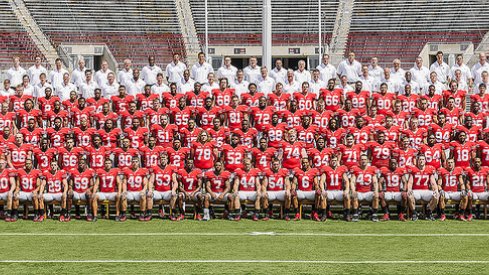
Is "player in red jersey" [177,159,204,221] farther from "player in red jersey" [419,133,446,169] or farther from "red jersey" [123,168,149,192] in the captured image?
"player in red jersey" [419,133,446,169]

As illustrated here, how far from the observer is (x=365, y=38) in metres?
29.2

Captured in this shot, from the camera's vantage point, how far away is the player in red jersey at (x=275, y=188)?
12.5 metres

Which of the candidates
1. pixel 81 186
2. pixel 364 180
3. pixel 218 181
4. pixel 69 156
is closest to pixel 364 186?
pixel 364 180

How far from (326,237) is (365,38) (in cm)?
1908

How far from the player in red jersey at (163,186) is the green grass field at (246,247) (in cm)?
34

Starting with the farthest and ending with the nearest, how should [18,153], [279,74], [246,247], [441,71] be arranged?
[441,71]
[279,74]
[18,153]
[246,247]

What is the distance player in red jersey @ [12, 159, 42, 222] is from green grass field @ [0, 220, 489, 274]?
0.31 metres

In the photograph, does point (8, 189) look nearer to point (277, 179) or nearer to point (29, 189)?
point (29, 189)

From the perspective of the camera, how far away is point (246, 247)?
10.1 m

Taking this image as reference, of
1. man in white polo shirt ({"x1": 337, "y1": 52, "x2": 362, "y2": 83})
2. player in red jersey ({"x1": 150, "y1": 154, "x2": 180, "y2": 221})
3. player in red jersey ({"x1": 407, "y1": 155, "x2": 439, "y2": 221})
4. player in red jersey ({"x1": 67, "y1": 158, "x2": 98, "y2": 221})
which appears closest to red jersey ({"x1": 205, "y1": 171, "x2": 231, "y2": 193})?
player in red jersey ({"x1": 150, "y1": 154, "x2": 180, "y2": 221})

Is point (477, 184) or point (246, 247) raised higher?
point (477, 184)

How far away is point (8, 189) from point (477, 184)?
22.5ft

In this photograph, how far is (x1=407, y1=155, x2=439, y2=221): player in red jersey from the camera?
12.4 metres

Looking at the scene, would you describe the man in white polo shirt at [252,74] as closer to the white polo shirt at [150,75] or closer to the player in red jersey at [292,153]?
the white polo shirt at [150,75]
